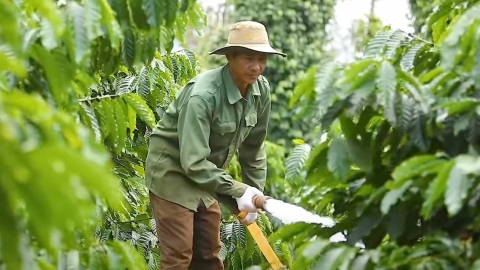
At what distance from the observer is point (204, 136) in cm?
312

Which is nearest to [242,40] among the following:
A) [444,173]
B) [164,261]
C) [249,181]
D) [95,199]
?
[249,181]

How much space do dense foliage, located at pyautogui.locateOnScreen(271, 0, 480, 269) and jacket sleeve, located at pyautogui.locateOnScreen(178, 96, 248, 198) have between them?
3.32 ft

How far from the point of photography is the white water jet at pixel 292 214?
7.71 ft

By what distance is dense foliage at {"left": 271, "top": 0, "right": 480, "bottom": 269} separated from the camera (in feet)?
5.39

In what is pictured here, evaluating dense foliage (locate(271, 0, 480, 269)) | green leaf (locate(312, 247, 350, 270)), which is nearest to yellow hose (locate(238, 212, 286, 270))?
dense foliage (locate(271, 0, 480, 269))

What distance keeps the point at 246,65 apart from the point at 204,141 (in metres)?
0.42

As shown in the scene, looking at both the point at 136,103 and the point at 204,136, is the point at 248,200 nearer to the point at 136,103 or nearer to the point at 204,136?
the point at 204,136

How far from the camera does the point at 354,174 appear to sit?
202 centimetres

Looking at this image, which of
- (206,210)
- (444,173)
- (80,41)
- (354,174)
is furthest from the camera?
(206,210)

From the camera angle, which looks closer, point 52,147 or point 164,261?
point 52,147

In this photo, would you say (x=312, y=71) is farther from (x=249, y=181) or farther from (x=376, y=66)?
(x=249, y=181)

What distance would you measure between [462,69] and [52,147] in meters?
1.15

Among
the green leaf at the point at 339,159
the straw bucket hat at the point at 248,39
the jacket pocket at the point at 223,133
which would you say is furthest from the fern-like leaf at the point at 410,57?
the jacket pocket at the point at 223,133

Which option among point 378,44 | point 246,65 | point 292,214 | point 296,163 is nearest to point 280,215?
point 292,214
